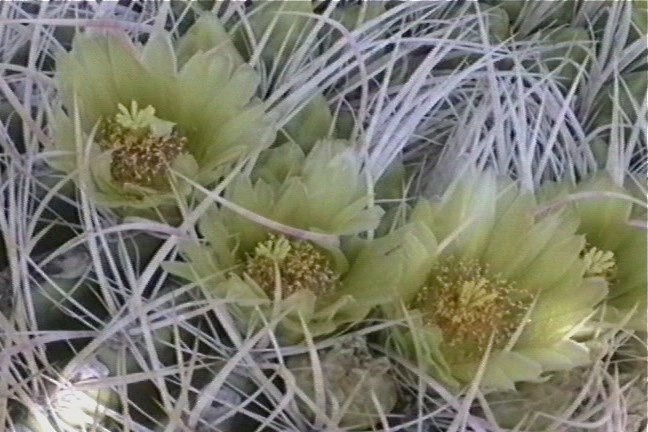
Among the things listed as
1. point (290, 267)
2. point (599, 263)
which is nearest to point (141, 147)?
point (290, 267)

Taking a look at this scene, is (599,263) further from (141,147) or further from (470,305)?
(141,147)

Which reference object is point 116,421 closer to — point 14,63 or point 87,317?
point 87,317

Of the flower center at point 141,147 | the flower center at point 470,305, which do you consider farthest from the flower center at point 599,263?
the flower center at point 141,147

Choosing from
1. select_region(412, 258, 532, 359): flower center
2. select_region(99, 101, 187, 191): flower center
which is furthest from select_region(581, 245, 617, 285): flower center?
select_region(99, 101, 187, 191): flower center

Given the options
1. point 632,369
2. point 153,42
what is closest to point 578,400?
point 632,369

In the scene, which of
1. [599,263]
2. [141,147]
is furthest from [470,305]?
[141,147]

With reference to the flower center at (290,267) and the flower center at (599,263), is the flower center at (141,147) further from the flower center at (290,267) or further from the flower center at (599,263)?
the flower center at (599,263)
